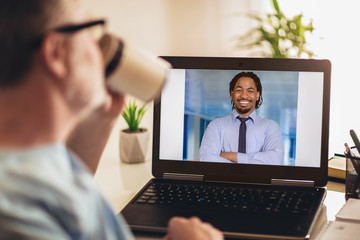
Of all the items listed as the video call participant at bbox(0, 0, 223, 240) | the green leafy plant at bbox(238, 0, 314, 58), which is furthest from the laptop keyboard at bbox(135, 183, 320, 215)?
the green leafy plant at bbox(238, 0, 314, 58)

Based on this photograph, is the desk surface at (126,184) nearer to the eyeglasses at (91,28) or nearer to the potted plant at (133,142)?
the potted plant at (133,142)

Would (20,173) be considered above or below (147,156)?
above

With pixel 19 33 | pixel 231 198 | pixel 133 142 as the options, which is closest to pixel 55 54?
pixel 19 33

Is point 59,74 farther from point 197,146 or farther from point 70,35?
point 197,146

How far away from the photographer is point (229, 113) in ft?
3.33

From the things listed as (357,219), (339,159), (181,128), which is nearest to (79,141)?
(181,128)

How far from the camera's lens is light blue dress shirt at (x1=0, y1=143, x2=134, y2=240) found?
33cm

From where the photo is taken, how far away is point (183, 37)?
211cm

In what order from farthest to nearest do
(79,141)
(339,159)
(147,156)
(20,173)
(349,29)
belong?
(349,29) < (147,156) < (339,159) < (79,141) < (20,173)

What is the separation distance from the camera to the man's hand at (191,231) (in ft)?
1.93

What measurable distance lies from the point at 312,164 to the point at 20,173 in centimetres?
79

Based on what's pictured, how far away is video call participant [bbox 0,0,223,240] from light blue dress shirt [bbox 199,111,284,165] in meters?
0.64

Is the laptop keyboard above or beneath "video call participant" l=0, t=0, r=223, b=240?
beneath

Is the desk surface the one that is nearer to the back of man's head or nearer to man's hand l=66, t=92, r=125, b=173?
man's hand l=66, t=92, r=125, b=173
